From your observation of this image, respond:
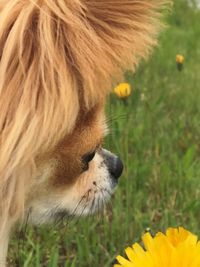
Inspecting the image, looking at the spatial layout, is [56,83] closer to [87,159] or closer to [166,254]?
[87,159]

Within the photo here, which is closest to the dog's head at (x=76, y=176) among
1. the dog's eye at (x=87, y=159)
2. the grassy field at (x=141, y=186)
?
the dog's eye at (x=87, y=159)

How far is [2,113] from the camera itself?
1.17 meters

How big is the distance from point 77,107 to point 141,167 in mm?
1273

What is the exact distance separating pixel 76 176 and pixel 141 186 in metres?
1.06

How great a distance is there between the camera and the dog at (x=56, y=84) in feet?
3.88

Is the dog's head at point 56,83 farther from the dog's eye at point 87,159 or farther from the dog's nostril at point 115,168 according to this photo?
the dog's nostril at point 115,168

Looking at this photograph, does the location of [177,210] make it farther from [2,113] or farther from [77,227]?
[2,113]

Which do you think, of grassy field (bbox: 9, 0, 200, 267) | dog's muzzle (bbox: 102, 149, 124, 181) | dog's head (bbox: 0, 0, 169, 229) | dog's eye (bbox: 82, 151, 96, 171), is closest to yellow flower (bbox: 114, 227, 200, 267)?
dog's head (bbox: 0, 0, 169, 229)

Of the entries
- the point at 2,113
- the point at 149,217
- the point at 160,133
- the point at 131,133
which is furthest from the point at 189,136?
the point at 2,113

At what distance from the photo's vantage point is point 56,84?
122 centimetres

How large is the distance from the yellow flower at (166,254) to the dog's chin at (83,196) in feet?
1.70

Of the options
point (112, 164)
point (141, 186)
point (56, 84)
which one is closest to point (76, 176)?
point (112, 164)

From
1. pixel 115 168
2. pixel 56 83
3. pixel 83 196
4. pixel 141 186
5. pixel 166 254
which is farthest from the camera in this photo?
pixel 141 186

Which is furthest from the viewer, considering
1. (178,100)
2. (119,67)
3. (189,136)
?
(178,100)
